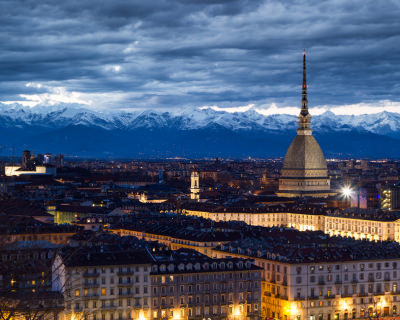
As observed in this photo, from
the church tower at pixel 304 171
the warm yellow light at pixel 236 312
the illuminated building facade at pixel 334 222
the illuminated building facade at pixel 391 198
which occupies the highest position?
the church tower at pixel 304 171

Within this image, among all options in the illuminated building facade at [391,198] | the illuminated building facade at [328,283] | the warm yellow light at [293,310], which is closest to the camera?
the warm yellow light at [293,310]

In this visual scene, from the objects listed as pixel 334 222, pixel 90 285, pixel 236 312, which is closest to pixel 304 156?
pixel 334 222

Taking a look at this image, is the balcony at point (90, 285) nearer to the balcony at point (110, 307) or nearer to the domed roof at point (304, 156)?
the balcony at point (110, 307)

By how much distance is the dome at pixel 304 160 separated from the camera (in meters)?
164

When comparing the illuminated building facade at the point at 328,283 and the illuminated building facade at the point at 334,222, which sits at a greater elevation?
the illuminated building facade at the point at 334,222

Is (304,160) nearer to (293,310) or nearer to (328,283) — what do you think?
(328,283)

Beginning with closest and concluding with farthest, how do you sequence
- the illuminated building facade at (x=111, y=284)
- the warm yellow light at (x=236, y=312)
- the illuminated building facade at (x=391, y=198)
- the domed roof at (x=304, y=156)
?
the illuminated building facade at (x=111, y=284) → the warm yellow light at (x=236, y=312) → the illuminated building facade at (x=391, y=198) → the domed roof at (x=304, y=156)

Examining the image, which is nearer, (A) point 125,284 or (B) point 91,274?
(B) point 91,274

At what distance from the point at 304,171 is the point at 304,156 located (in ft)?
9.50

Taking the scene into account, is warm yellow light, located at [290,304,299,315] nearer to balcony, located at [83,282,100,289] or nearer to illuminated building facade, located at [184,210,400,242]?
balcony, located at [83,282,100,289]

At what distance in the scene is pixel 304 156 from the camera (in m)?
165

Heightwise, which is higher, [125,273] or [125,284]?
[125,273]

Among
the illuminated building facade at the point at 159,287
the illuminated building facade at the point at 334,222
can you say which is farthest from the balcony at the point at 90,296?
the illuminated building facade at the point at 334,222

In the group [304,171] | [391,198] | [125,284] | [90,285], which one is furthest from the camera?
[304,171]
